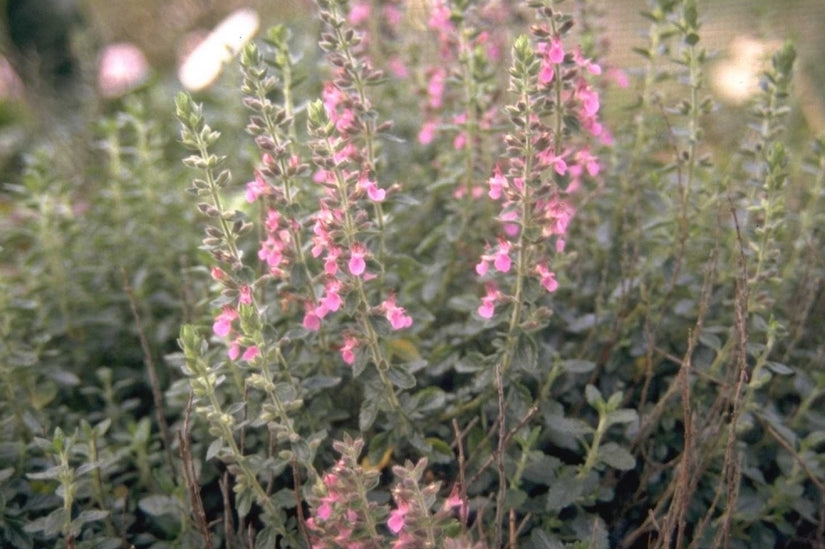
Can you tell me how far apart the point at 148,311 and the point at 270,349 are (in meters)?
1.15

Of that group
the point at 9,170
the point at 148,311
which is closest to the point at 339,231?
the point at 148,311

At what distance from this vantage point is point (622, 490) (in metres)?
2.04

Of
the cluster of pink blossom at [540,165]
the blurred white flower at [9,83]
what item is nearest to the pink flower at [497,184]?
the cluster of pink blossom at [540,165]

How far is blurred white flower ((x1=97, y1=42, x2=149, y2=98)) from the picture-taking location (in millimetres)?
4812

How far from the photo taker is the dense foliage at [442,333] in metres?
1.57

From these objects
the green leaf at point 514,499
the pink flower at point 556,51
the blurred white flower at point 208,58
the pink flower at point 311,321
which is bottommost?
the green leaf at point 514,499

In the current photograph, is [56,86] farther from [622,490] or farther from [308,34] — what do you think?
[622,490]

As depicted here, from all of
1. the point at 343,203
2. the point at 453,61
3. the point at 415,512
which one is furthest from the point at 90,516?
the point at 453,61

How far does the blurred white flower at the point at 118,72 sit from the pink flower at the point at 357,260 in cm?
333

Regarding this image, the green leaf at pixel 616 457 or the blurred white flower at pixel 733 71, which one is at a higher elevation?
the blurred white flower at pixel 733 71

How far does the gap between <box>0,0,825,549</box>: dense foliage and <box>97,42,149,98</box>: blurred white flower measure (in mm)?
2319

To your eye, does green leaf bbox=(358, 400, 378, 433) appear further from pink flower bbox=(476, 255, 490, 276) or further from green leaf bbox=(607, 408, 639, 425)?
green leaf bbox=(607, 408, 639, 425)

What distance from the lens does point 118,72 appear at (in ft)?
17.5

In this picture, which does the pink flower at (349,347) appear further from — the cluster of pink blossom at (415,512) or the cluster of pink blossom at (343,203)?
the cluster of pink blossom at (415,512)
